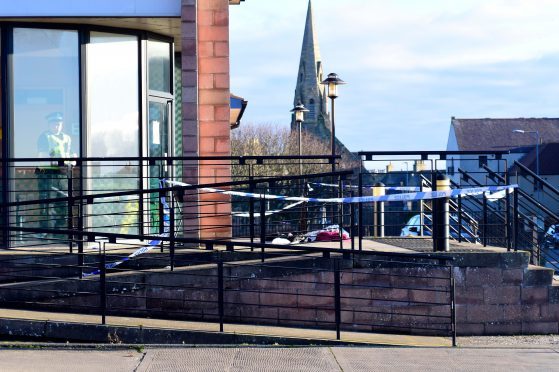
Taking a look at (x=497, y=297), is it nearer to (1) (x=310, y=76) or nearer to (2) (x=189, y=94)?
(2) (x=189, y=94)

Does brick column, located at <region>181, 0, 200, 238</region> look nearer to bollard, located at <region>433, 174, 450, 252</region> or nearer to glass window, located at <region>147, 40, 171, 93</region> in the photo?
glass window, located at <region>147, 40, 171, 93</region>

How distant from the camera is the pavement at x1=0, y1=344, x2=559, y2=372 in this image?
29.6 ft

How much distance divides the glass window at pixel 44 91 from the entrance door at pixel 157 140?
A: 1542mm

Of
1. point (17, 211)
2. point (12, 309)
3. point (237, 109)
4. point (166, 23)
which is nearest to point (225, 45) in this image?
point (166, 23)

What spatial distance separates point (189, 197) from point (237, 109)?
13311mm

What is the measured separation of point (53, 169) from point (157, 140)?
2205 mm

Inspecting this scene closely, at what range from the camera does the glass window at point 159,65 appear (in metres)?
15.8

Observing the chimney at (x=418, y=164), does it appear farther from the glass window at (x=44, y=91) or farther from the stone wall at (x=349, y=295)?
the glass window at (x=44, y=91)

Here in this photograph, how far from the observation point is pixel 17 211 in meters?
14.5

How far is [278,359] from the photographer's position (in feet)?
31.0

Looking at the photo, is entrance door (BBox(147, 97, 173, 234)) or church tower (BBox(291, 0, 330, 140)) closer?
entrance door (BBox(147, 97, 173, 234))

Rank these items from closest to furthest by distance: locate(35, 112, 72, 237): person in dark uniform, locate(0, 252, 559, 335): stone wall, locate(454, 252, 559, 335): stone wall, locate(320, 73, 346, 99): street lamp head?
locate(0, 252, 559, 335): stone wall
locate(454, 252, 559, 335): stone wall
locate(35, 112, 72, 237): person in dark uniform
locate(320, 73, 346, 99): street lamp head

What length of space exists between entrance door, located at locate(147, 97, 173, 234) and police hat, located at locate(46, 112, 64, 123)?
1587mm

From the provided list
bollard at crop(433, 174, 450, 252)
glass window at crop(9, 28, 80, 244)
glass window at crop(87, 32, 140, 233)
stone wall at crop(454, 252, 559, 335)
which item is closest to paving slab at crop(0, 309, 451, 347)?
stone wall at crop(454, 252, 559, 335)
